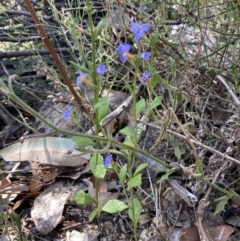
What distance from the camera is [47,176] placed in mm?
1655

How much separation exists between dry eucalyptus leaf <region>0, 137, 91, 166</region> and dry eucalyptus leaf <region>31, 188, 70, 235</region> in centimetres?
10

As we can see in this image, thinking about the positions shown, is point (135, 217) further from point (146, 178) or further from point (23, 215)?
point (23, 215)

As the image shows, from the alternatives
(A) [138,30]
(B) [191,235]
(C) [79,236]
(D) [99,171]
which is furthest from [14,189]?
(A) [138,30]

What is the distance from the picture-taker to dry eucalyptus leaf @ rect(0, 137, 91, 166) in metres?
1.66

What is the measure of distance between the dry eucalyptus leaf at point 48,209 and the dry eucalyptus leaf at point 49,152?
103mm

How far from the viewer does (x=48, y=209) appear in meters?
1.54

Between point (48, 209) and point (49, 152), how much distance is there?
220 mm

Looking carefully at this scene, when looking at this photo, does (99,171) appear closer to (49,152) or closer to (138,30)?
(138,30)

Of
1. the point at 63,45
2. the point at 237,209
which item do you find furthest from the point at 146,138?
the point at 63,45

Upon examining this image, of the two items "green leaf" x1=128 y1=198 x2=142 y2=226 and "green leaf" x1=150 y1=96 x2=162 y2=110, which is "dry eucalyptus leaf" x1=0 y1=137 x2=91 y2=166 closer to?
"green leaf" x1=128 y1=198 x2=142 y2=226

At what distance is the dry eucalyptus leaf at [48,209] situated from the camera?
4.90 ft

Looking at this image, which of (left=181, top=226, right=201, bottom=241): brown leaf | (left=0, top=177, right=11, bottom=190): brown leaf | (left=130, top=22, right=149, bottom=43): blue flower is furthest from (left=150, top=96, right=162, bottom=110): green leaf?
(left=0, top=177, right=11, bottom=190): brown leaf

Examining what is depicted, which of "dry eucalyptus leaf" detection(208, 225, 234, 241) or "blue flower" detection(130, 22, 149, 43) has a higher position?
"blue flower" detection(130, 22, 149, 43)

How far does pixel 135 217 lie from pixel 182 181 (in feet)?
0.85
